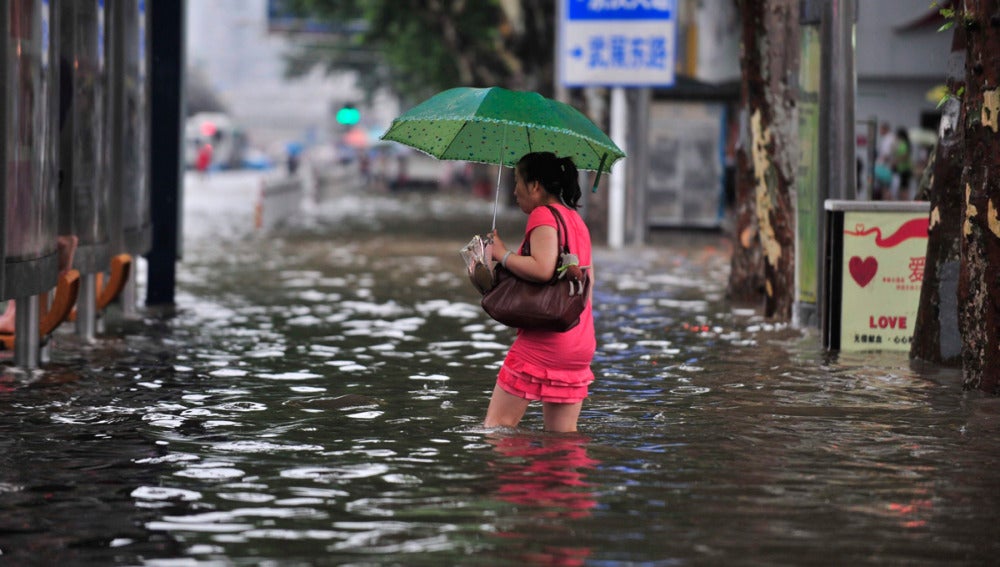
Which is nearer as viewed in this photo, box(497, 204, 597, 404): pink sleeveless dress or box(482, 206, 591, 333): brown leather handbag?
box(482, 206, 591, 333): brown leather handbag

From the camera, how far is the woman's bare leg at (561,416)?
8.88m

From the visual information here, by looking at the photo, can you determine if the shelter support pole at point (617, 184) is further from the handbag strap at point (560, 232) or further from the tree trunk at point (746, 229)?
the handbag strap at point (560, 232)

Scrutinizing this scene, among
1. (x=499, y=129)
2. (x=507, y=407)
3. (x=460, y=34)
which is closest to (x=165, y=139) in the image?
(x=499, y=129)

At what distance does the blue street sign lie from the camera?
96.1 ft

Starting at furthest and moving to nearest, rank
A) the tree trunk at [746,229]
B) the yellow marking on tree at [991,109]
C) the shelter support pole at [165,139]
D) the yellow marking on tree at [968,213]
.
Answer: the tree trunk at [746,229], the shelter support pole at [165,139], the yellow marking on tree at [968,213], the yellow marking on tree at [991,109]

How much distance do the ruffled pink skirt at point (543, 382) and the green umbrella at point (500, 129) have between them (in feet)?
3.29

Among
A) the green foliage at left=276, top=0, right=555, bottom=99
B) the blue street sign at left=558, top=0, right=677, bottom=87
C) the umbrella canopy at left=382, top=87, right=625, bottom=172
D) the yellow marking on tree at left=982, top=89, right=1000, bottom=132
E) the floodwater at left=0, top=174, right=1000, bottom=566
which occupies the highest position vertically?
the green foliage at left=276, top=0, right=555, bottom=99

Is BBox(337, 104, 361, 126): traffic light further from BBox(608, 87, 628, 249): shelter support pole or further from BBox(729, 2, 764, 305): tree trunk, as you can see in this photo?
BBox(729, 2, 764, 305): tree trunk

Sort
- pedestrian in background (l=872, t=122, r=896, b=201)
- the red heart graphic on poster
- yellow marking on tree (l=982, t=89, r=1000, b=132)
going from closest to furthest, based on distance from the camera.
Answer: yellow marking on tree (l=982, t=89, r=1000, b=132) → the red heart graphic on poster → pedestrian in background (l=872, t=122, r=896, b=201)

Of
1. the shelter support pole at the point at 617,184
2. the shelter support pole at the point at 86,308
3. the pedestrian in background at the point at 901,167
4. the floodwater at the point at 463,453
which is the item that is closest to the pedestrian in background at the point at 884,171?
the pedestrian in background at the point at 901,167

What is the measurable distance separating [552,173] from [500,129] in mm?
909

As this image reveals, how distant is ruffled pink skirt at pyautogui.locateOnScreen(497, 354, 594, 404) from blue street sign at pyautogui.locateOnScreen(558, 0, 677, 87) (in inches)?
826

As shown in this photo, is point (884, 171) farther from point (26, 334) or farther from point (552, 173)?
point (552, 173)

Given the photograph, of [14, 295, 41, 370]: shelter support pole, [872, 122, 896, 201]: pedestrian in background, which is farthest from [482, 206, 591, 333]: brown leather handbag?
[872, 122, 896, 201]: pedestrian in background
